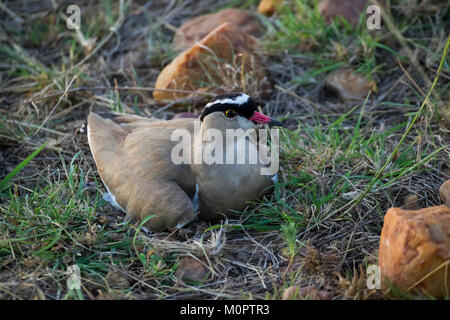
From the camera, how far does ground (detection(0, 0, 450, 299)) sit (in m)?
3.58

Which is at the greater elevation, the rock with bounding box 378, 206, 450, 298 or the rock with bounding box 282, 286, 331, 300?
the rock with bounding box 378, 206, 450, 298

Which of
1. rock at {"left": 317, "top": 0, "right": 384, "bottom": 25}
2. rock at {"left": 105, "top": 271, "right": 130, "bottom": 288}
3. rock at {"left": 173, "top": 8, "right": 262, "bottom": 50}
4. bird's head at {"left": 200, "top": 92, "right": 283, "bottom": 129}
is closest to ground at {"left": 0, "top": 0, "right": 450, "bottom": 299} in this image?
rock at {"left": 105, "top": 271, "right": 130, "bottom": 288}

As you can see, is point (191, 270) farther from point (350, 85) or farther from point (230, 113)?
point (350, 85)

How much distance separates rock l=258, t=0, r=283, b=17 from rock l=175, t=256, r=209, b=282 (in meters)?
3.75

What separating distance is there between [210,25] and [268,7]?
0.79 m

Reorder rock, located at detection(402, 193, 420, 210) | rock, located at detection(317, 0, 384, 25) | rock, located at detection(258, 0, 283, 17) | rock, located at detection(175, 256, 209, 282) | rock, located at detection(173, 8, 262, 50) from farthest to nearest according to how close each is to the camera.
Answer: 1. rock, located at detection(258, 0, 283, 17)
2. rock, located at detection(173, 8, 262, 50)
3. rock, located at detection(317, 0, 384, 25)
4. rock, located at detection(402, 193, 420, 210)
5. rock, located at detection(175, 256, 209, 282)

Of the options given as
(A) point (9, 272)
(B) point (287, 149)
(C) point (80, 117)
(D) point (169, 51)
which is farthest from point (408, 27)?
(A) point (9, 272)

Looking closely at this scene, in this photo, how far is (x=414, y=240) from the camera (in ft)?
10.1

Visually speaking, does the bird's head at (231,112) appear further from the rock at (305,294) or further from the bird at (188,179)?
the rock at (305,294)

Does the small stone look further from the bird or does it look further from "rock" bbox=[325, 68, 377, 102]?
"rock" bbox=[325, 68, 377, 102]

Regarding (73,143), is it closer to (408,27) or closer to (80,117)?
(80,117)

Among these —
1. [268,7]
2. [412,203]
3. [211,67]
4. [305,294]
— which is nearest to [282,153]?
[412,203]

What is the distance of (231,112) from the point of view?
4.14 m

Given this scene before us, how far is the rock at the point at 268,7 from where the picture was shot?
20.7ft
